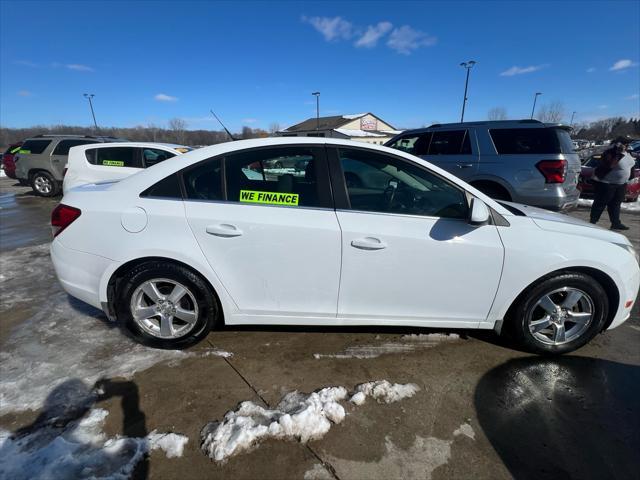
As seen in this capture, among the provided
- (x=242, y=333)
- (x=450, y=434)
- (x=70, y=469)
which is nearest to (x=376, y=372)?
(x=450, y=434)

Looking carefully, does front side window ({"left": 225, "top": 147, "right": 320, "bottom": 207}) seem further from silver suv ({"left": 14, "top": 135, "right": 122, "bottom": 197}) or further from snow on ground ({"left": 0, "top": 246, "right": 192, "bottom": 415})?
silver suv ({"left": 14, "top": 135, "right": 122, "bottom": 197})

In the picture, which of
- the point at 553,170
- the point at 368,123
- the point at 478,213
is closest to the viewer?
the point at 478,213

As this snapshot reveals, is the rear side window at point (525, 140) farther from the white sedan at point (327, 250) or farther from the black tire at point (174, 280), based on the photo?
the black tire at point (174, 280)

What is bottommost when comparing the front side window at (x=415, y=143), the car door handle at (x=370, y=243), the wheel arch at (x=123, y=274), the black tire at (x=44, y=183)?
the black tire at (x=44, y=183)

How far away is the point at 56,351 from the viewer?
278 centimetres

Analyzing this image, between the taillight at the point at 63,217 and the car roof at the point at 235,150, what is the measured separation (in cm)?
34

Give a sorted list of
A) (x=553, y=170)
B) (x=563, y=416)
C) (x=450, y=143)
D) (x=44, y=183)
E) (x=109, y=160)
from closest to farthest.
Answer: (x=563, y=416) < (x=553, y=170) < (x=450, y=143) < (x=109, y=160) < (x=44, y=183)

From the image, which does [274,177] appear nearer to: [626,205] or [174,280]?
[174,280]

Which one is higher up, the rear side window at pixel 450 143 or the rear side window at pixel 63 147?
the rear side window at pixel 450 143

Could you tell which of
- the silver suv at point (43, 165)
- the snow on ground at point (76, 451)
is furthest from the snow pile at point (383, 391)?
the silver suv at point (43, 165)

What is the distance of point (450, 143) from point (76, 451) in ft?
21.0

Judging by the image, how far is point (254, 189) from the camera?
2.54 meters

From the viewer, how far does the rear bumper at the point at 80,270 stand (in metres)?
2.61

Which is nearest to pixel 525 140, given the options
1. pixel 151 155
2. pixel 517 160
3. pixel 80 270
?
pixel 517 160
